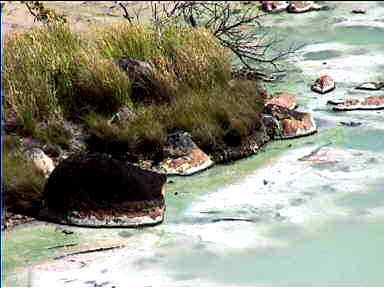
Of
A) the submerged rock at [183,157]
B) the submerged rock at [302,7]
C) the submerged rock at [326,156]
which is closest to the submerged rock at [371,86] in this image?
the submerged rock at [326,156]

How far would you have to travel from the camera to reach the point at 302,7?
11789 millimetres

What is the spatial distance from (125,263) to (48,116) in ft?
6.54

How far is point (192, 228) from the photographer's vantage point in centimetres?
549

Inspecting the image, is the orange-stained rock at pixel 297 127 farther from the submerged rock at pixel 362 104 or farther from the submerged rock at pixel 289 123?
the submerged rock at pixel 362 104

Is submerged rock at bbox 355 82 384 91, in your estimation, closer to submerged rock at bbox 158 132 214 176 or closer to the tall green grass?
the tall green grass

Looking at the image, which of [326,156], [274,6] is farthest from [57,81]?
[274,6]

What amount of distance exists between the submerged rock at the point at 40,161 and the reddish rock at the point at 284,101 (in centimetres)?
240

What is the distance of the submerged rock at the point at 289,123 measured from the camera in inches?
283

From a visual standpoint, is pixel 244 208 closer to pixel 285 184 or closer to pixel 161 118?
pixel 285 184

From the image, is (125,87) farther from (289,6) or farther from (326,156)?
(289,6)

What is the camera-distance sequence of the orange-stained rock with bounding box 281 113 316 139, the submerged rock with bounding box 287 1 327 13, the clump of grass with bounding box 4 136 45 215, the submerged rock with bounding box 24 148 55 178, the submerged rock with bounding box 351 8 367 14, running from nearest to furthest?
the clump of grass with bounding box 4 136 45 215 → the submerged rock with bounding box 24 148 55 178 → the orange-stained rock with bounding box 281 113 316 139 → the submerged rock with bounding box 351 8 367 14 → the submerged rock with bounding box 287 1 327 13

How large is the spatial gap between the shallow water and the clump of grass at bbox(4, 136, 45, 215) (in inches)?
9.4

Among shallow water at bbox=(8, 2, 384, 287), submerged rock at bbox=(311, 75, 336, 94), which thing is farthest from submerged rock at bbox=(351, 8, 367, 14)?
shallow water at bbox=(8, 2, 384, 287)

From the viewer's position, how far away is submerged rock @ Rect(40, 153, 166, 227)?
550cm
